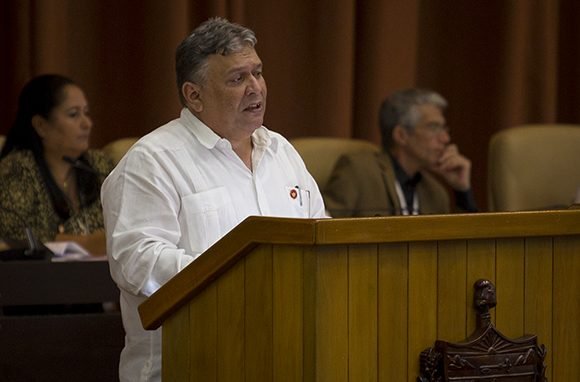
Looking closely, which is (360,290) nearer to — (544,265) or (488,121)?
(544,265)

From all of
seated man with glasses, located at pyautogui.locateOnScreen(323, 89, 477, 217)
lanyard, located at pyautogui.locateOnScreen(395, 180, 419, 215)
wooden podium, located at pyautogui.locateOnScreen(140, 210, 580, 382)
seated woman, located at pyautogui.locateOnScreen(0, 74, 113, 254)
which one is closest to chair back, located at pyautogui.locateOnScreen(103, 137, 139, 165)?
seated woman, located at pyautogui.locateOnScreen(0, 74, 113, 254)

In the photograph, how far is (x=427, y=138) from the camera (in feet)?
15.5

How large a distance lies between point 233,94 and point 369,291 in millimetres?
916

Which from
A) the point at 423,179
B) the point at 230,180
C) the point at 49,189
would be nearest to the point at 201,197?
the point at 230,180

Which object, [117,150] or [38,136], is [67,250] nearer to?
[117,150]

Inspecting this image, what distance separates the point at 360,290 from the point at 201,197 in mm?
769

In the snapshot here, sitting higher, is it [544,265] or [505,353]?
[544,265]

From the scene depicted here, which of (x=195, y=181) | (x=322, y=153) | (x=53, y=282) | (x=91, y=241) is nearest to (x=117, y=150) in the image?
(x=91, y=241)

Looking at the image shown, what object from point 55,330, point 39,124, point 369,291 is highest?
point 39,124

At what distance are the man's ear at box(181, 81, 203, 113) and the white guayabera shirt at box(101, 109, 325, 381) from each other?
0.02 m

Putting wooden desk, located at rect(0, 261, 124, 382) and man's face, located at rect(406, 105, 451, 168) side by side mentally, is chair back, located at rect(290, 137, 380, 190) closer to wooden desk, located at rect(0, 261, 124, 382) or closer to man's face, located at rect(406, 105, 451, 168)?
man's face, located at rect(406, 105, 451, 168)

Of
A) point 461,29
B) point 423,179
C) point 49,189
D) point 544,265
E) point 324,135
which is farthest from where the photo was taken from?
point 461,29

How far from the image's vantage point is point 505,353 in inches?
82.9

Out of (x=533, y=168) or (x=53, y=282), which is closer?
(x=53, y=282)
